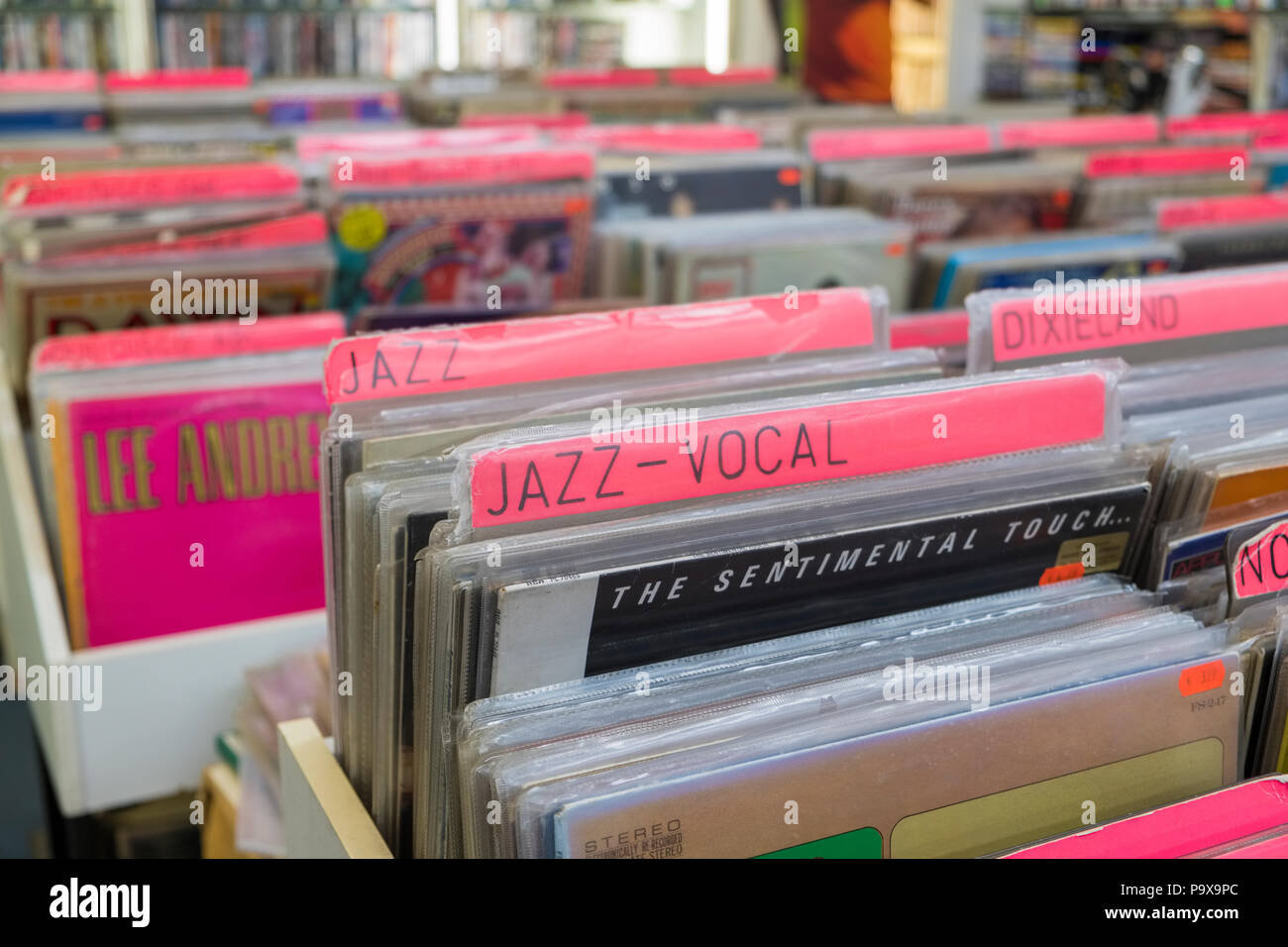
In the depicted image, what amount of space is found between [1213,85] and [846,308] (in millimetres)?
5042

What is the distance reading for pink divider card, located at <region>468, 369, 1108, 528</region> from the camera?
57cm

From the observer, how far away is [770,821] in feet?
1.77

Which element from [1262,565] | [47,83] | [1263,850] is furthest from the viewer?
[47,83]

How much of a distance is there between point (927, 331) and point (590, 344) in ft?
1.29

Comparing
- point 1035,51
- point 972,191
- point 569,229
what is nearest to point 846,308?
point 569,229

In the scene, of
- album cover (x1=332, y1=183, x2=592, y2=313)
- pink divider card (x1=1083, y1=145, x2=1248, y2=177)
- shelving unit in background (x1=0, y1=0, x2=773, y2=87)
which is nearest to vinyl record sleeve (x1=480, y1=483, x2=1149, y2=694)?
album cover (x1=332, y1=183, x2=592, y2=313)

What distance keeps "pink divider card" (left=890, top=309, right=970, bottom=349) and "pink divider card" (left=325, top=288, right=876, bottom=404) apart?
7.6 inches

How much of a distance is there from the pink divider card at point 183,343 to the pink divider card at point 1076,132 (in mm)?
1052

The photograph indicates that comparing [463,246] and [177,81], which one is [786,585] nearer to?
[463,246]

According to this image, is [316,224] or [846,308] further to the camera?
[316,224]

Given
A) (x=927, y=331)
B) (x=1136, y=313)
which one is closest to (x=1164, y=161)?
(x=927, y=331)

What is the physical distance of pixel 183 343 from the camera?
1.20 meters

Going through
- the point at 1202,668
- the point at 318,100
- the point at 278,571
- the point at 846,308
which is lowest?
the point at 278,571
